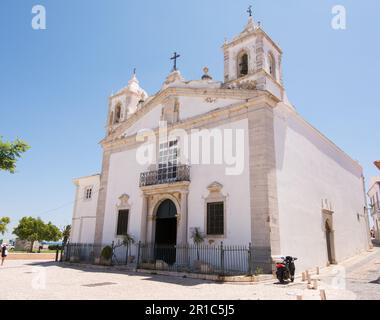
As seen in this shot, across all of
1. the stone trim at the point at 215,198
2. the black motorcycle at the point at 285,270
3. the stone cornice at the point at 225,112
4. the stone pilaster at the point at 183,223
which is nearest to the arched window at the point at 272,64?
the stone cornice at the point at 225,112

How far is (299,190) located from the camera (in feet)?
Result: 50.2

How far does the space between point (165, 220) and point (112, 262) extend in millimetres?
3686

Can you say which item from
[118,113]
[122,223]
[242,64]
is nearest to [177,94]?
[242,64]

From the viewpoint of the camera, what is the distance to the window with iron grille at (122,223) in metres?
18.1

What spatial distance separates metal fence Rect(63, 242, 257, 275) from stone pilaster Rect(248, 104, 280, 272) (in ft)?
1.88

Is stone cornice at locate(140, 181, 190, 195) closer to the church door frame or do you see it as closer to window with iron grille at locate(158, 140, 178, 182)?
window with iron grille at locate(158, 140, 178, 182)

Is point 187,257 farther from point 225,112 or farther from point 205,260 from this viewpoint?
point 225,112

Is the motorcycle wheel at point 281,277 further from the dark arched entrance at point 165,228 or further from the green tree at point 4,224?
the green tree at point 4,224

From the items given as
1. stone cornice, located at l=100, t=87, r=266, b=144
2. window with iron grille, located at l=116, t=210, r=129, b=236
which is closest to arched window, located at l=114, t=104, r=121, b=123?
stone cornice, located at l=100, t=87, r=266, b=144

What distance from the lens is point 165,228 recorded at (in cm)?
1683

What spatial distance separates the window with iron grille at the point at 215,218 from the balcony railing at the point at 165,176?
2077 mm

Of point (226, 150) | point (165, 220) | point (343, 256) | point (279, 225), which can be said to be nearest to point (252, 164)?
point (226, 150)

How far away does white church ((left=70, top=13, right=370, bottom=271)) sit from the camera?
13523mm

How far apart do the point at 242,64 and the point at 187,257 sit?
10.5 meters
